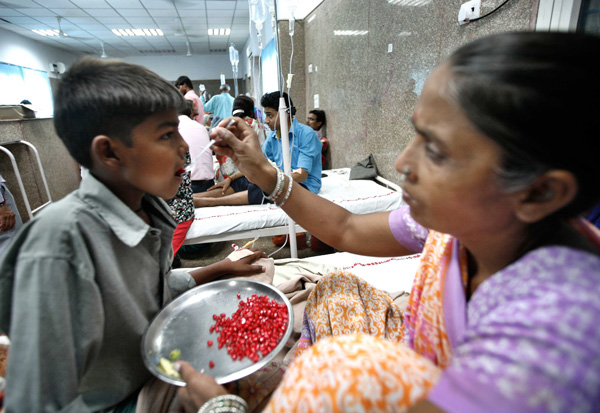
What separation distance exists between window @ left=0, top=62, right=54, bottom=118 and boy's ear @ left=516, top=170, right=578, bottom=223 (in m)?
11.2

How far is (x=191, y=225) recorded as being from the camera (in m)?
2.80

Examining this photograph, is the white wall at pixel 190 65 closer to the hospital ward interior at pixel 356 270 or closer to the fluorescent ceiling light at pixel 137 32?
the fluorescent ceiling light at pixel 137 32

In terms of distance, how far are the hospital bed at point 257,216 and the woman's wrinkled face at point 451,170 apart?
2.27 meters

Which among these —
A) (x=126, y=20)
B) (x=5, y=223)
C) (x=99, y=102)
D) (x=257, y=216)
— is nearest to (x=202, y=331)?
(x=99, y=102)

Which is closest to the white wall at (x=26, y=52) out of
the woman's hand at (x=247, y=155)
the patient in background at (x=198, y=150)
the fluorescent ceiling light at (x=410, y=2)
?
the patient in background at (x=198, y=150)

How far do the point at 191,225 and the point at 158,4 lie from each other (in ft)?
22.6

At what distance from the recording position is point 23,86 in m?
10.7

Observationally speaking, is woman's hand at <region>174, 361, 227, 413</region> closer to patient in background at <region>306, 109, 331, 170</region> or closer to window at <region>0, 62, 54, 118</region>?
patient in background at <region>306, 109, 331, 170</region>

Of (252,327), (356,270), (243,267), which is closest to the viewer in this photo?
(252,327)

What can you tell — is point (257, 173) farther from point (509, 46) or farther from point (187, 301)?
point (509, 46)

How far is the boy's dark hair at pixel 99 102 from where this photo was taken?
2.88 feet

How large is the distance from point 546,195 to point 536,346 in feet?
0.88

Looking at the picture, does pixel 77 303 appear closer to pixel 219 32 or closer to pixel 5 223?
pixel 5 223

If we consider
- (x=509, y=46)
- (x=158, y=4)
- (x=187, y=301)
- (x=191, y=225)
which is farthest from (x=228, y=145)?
(x=158, y=4)
